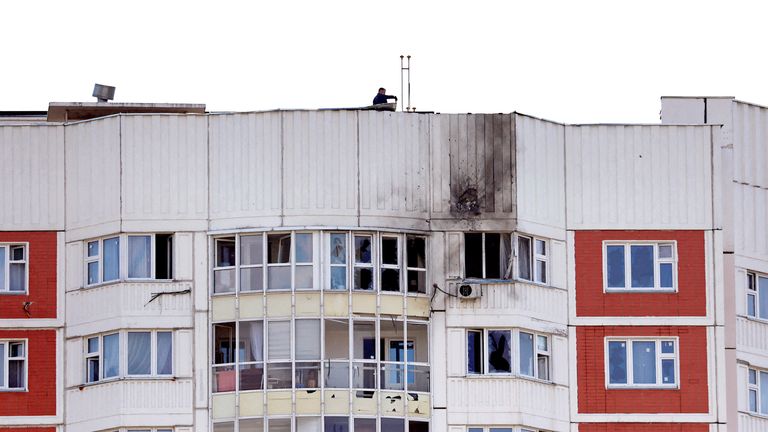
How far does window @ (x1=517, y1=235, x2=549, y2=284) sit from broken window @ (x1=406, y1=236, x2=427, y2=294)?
257 centimetres

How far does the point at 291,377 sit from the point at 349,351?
1689mm

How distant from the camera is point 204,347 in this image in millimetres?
73875

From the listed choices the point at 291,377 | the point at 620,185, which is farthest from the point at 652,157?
the point at 291,377

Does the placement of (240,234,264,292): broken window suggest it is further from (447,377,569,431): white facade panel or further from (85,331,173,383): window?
(447,377,569,431): white facade panel

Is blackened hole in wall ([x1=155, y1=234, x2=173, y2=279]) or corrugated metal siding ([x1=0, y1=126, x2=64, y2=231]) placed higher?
corrugated metal siding ([x1=0, y1=126, x2=64, y2=231])

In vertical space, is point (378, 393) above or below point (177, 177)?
below

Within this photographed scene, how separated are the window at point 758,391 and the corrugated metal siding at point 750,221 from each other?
3260 millimetres

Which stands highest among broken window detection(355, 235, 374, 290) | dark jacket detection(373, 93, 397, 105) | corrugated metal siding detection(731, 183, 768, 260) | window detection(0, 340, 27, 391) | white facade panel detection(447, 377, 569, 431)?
dark jacket detection(373, 93, 397, 105)

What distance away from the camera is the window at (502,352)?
74125 millimetres

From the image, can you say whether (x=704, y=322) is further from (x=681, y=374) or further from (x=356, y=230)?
(x=356, y=230)

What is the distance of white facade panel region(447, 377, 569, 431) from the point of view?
73625mm

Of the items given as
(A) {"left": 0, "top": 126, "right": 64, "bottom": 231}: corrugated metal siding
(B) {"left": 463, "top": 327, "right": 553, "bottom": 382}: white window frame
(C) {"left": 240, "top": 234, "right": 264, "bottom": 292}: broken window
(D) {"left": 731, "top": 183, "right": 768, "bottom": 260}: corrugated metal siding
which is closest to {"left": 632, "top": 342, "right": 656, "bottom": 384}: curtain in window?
(B) {"left": 463, "top": 327, "right": 553, "bottom": 382}: white window frame

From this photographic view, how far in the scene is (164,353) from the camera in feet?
243

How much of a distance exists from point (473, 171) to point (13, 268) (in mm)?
12819
